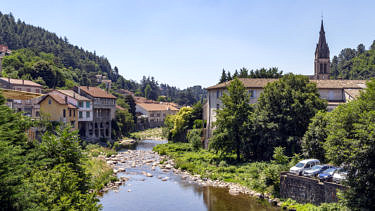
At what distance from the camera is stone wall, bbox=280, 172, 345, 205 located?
23341 mm

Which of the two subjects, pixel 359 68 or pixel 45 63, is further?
pixel 359 68

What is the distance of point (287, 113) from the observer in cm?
3878

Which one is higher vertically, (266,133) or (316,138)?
(266,133)

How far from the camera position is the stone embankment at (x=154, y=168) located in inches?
1237

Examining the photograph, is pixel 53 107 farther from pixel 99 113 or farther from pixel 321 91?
pixel 321 91

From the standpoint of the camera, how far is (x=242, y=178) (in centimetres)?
3484

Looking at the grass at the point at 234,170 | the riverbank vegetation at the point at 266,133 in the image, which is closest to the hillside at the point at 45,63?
the grass at the point at 234,170

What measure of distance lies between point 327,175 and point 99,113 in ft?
171

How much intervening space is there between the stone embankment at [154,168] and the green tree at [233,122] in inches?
233

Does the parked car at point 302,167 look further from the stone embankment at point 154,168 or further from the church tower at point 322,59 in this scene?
the church tower at point 322,59

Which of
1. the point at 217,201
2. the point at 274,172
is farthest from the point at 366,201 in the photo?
the point at 217,201

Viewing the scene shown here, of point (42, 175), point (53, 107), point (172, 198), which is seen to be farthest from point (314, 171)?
point (53, 107)

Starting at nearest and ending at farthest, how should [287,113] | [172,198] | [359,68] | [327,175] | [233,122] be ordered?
[327,175], [172,198], [287,113], [233,122], [359,68]

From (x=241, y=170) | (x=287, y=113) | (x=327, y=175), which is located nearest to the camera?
(x=327, y=175)
